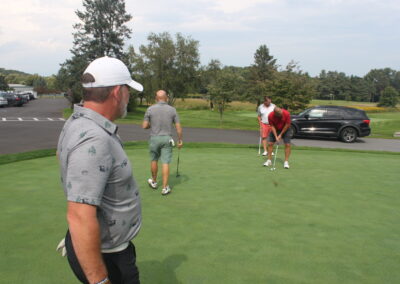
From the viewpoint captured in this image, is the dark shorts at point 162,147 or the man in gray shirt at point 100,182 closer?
the man in gray shirt at point 100,182

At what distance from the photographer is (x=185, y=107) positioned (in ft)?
197

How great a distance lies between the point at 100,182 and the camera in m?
1.64

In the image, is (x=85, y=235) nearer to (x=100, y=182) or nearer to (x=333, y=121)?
(x=100, y=182)

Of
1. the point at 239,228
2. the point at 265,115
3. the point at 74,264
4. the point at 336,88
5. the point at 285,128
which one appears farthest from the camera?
the point at 336,88

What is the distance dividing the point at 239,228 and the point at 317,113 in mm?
15512

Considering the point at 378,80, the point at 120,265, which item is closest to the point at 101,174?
the point at 120,265

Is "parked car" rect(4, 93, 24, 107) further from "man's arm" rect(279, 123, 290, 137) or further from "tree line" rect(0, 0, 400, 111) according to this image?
"man's arm" rect(279, 123, 290, 137)

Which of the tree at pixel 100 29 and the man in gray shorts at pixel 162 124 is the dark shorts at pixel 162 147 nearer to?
the man in gray shorts at pixel 162 124

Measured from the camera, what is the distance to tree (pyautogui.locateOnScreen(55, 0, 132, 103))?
40.2 metres

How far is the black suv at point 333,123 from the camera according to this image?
696 inches

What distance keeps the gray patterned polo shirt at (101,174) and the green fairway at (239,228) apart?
1.35 metres

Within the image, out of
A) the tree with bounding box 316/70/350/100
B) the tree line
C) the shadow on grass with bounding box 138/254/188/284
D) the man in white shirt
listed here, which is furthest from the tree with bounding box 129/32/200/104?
the tree with bounding box 316/70/350/100

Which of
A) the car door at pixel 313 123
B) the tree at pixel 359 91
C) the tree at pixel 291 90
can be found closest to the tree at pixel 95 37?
the tree at pixel 291 90

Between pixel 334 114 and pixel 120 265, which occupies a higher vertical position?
pixel 334 114
